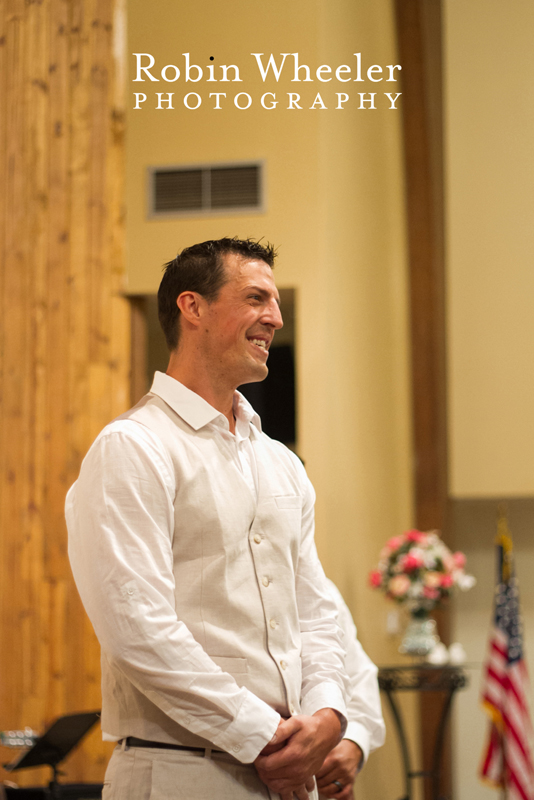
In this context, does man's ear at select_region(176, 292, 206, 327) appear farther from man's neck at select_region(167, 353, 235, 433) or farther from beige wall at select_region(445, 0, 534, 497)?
beige wall at select_region(445, 0, 534, 497)

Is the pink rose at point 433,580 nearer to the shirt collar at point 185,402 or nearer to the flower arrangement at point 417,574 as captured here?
the flower arrangement at point 417,574

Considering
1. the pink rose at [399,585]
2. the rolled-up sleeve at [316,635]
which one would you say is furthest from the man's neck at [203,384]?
the pink rose at [399,585]

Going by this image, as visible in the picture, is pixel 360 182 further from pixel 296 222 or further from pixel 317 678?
pixel 317 678

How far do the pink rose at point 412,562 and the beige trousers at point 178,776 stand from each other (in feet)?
9.67

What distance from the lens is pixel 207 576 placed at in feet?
4.79

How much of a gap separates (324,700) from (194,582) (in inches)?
13.4

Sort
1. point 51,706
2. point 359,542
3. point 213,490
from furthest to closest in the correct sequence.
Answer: point 359,542
point 51,706
point 213,490

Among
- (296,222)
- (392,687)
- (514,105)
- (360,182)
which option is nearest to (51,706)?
(392,687)

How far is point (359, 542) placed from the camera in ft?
14.8

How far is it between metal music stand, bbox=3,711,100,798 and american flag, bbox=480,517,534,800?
2487 mm

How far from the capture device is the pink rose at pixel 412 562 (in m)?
4.27

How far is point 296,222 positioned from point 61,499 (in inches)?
A: 66.5

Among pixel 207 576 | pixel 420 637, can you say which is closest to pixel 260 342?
pixel 207 576

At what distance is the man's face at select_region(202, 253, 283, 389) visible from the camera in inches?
63.9
